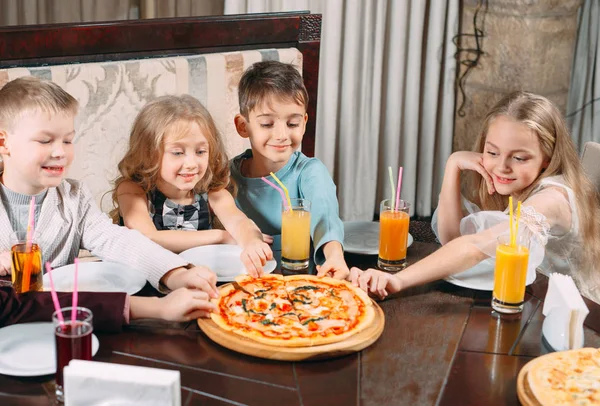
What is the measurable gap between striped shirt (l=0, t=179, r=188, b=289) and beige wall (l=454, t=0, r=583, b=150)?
7.00 feet

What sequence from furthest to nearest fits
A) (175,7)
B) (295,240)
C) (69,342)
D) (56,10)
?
(175,7), (56,10), (295,240), (69,342)

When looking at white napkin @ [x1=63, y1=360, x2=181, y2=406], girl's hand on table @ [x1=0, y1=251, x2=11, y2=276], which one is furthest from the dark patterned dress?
white napkin @ [x1=63, y1=360, x2=181, y2=406]

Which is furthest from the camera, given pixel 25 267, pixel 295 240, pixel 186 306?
pixel 295 240

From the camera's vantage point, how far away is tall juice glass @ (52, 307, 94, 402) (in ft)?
4.55

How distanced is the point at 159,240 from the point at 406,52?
212 centimetres

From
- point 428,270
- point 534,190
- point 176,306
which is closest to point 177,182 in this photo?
point 176,306

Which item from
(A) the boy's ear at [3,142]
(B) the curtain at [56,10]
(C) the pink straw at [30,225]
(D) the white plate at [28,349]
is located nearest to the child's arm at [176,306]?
(D) the white plate at [28,349]

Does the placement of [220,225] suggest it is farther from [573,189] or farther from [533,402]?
[533,402]

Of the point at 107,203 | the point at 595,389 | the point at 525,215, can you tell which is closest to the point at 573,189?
the point at 525,215

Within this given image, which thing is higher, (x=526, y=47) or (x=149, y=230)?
(x=526, y=47)

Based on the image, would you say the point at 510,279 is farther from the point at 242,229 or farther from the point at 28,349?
the point at 28,349

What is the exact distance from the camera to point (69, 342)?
1386mm

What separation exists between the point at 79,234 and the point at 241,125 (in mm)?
544

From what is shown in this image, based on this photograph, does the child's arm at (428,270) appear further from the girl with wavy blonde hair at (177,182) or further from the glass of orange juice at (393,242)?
the girl with wavy blonde hair at (177,182)
